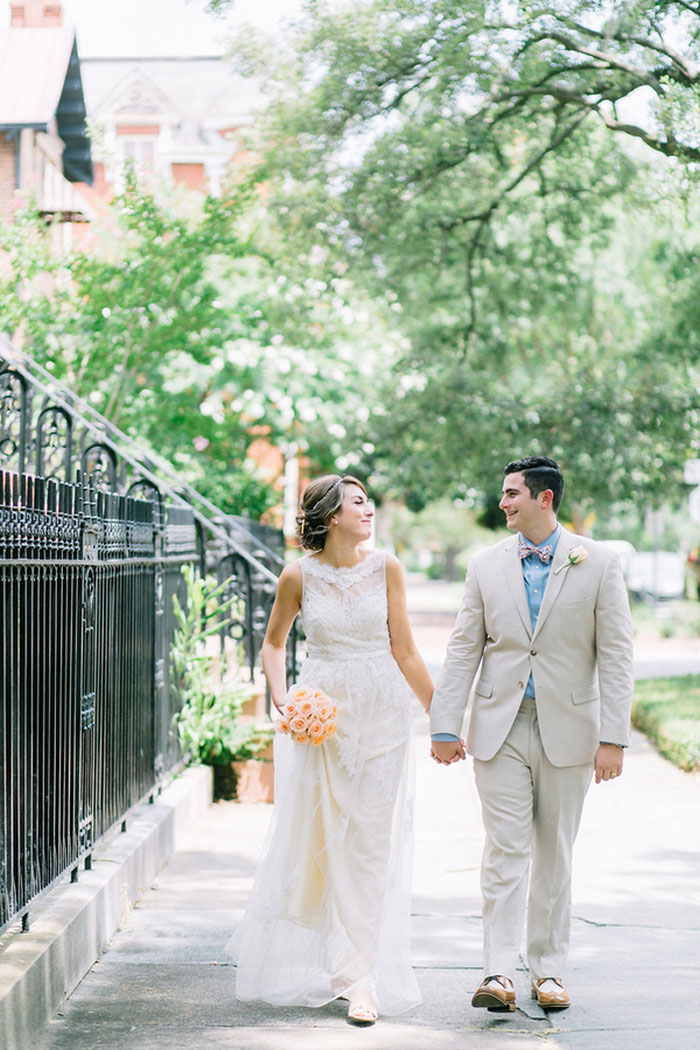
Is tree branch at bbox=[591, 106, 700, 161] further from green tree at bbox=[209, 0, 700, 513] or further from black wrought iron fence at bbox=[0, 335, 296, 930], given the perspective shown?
black wrought iron fence at bbox=[0, 335, 296, 930]

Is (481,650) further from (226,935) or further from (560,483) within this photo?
(226,935)

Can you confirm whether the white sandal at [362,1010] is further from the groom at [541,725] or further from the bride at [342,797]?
the groom at [541,725]

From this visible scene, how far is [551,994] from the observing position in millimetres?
5078

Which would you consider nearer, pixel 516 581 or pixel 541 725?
pixel 541 725

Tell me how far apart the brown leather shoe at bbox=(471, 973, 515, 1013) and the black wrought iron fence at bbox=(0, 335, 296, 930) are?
5.37 ft

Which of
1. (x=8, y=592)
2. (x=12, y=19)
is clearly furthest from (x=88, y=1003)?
(x=12, y=19)

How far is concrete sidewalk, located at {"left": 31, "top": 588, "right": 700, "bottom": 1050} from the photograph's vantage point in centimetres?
481

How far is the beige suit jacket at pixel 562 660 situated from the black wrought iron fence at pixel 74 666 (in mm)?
1492

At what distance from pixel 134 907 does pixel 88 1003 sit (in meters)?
1.51

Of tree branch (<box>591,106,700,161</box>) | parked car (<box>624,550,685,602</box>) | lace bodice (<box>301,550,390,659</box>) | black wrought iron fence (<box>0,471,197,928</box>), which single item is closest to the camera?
black wrought iron fence (<box>0,471,197,928</box>)

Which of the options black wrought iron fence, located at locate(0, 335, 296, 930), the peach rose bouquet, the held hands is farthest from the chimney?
the held hands

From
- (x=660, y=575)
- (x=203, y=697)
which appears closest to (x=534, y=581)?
(x=203, y=697)

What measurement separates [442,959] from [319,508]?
2020mm

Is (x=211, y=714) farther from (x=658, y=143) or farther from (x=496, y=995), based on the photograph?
(x=658, y=143)
